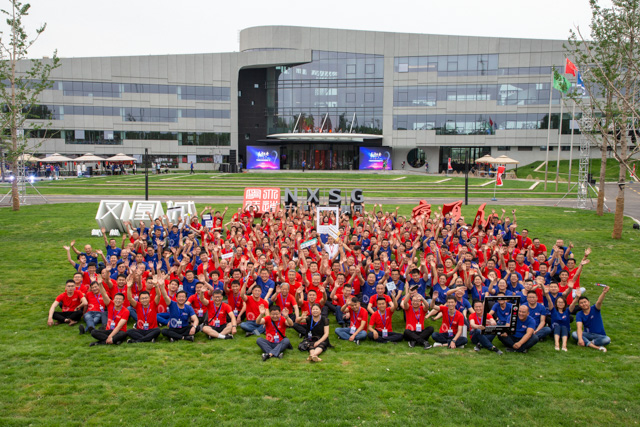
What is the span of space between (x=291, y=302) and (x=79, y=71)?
6615 centimetres

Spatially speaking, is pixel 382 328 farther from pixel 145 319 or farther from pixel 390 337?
pixel 145 319

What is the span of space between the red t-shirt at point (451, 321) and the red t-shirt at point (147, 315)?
599cm

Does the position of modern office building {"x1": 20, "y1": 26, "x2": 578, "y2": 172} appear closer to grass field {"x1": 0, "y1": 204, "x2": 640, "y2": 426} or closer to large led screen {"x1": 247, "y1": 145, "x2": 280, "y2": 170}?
large led screen {"x1": 247, "y1": 145, "x2": 280, "y2": 170}

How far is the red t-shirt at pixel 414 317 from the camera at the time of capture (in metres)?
9.52

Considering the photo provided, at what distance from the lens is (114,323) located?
376 inches

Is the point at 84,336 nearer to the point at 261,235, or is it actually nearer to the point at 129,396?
the point at 129,396

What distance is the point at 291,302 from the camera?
1020cm

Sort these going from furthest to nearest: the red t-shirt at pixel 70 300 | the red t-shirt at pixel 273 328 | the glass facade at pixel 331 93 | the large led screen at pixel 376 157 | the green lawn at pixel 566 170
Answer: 1. the large led screen at pixel 376 157
2. the glass facade at pixel 331 93
3. the green lawn at pixel 566 170
4. the red t-shirt at pixel 70 300
5. the red t-shirt at pixel 273 328

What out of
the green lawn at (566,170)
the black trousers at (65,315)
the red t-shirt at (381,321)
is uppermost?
the green lawn at (566,170)

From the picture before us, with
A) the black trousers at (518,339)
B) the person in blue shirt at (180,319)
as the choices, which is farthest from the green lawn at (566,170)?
the person in blue shirt at (180,319)

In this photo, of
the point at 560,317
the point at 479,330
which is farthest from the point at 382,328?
the point at 560,317

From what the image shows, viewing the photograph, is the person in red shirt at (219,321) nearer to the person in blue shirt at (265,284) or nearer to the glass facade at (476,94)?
the person in blue shirt at (265,284)

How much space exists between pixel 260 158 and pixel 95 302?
59280 millimetres

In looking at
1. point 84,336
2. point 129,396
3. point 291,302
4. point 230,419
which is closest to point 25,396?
point 129,396
